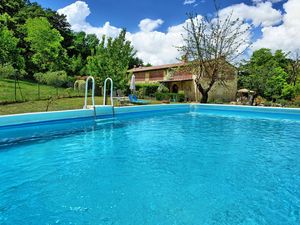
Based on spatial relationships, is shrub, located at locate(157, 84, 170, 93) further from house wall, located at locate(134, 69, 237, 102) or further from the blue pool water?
the blue pool water

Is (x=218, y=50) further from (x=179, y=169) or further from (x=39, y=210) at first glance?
(x=39, y=210)

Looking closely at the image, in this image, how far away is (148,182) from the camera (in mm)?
4387

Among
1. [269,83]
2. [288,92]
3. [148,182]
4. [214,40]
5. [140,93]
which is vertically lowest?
[148,182]

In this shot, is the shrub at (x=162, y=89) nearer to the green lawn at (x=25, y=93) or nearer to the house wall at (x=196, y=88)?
the house wall at (x=196, y=88)

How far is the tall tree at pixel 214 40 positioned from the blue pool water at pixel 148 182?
15.9 meters

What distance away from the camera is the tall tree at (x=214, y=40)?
70.1 feet

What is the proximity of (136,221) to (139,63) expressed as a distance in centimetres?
5601

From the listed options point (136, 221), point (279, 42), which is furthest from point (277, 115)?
point (279, 42)

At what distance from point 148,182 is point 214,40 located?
20.5 metres

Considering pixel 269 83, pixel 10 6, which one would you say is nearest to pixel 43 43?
pixel 10 6

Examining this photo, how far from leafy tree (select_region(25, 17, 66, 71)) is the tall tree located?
20.0 m

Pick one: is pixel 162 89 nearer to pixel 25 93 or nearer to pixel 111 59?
pixel 111 59

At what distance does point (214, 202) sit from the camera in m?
3.65

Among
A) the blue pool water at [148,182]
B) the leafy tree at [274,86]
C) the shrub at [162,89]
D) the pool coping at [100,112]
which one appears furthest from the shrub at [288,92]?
the blue pool water at [148,182]
